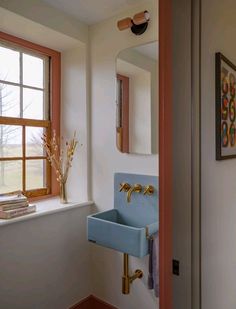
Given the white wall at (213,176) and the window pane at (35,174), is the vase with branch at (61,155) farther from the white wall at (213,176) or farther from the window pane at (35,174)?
the white wall at (213,176)

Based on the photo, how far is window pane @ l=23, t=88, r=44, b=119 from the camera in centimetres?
206

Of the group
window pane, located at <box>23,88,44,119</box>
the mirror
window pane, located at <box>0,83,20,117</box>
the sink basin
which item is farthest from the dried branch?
the sink basin

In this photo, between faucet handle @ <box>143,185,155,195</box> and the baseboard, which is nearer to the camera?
faucet handle @ <box>143,185,155,195</box>

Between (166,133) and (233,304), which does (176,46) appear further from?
(233,304)

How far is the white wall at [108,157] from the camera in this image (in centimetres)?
190

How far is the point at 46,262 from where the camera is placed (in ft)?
6.09

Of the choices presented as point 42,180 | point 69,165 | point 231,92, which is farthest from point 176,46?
point 42,180

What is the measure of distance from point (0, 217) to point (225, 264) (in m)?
1.34

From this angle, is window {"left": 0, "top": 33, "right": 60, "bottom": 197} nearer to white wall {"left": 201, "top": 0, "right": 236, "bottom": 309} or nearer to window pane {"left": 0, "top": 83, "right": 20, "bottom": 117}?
window pane {"left": 0, "top": 83, "right": 20, "bottom": 117}

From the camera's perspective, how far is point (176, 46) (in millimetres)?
963

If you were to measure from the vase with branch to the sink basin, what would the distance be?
45 centimetres

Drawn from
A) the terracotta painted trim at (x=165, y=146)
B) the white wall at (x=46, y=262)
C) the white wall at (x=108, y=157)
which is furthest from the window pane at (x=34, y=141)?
the terracotta painted trim at (x=165, y=146)

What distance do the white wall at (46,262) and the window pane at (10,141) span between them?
0.56 meters

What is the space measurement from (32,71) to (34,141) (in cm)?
58
